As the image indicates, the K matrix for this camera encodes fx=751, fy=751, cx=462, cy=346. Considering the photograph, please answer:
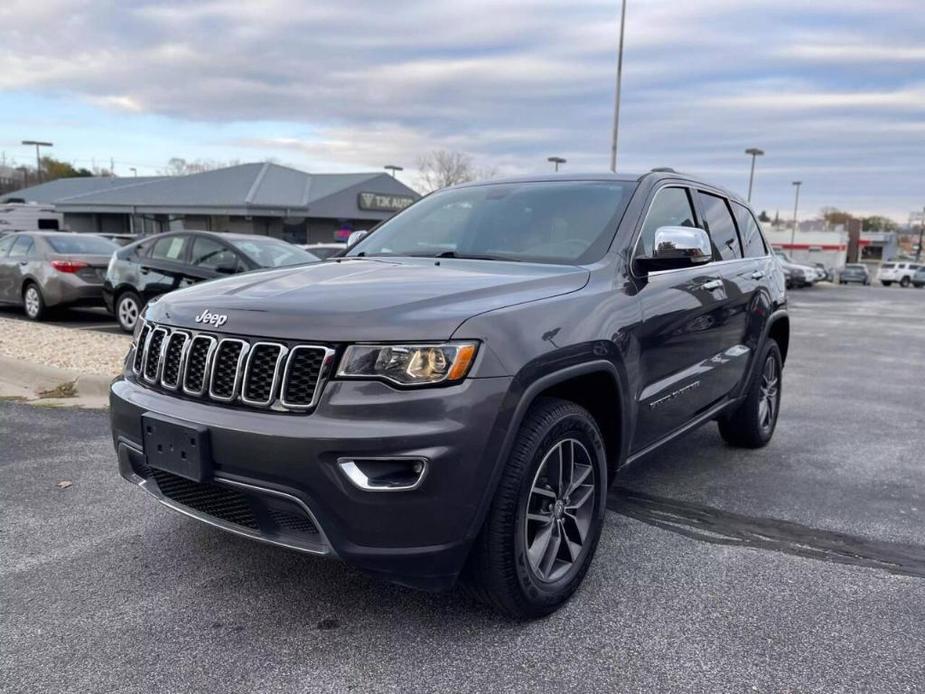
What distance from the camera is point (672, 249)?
3.47 meters

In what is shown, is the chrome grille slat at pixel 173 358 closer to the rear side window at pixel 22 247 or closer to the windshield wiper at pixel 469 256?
the windshield wiper at pixel 469 256

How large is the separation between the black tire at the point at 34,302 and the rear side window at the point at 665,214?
10.3 metres

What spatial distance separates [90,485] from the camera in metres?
4.39

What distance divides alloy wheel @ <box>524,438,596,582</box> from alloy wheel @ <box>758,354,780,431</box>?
2752 millimetres

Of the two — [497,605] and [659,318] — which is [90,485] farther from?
[659,318]

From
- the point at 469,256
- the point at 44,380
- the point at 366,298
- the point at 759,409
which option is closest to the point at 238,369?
the point at 366,298

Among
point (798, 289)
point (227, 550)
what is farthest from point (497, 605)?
point (798, 289)

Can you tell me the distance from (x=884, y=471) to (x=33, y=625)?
5.04 metres

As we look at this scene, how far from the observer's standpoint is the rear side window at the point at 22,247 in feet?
38.6

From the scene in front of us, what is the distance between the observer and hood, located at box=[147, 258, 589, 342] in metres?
2.56

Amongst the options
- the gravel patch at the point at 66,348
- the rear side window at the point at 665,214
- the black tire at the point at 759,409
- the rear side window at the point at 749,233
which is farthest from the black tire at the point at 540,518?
the gravel patch at the point at 66,348

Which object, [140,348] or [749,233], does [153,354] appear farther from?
[749,233]

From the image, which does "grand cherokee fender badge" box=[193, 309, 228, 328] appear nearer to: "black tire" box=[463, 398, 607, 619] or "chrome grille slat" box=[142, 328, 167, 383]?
"chrome grille slat" box=[142, 328, 167, 383]

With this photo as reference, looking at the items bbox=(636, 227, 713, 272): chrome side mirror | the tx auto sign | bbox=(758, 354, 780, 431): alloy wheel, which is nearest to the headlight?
bbox=(636, 227, 713, 272): chrome side mirror
